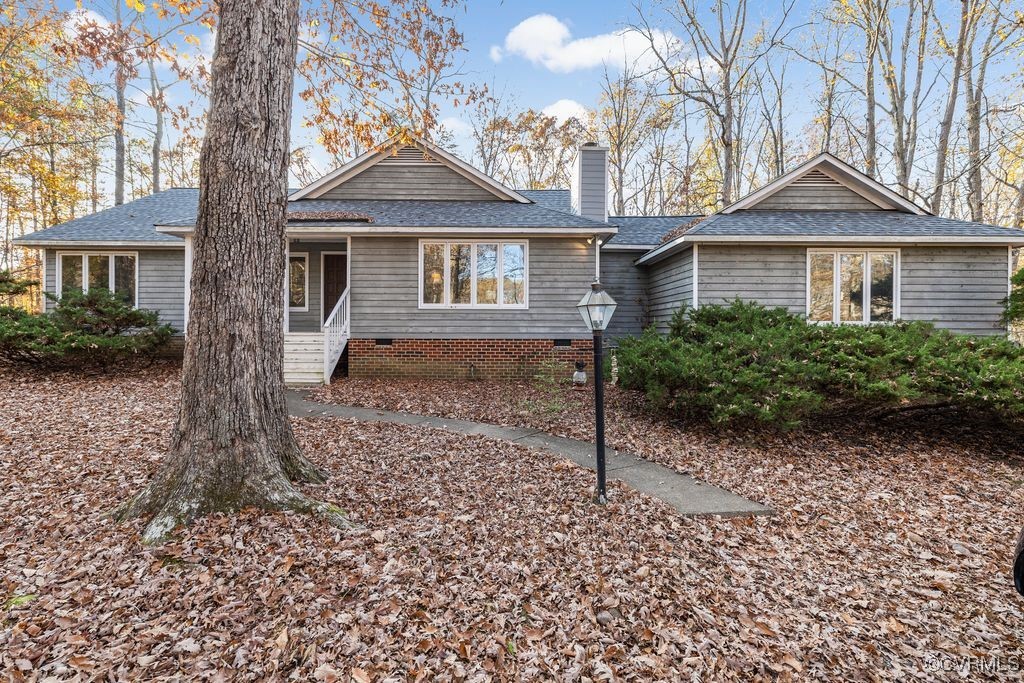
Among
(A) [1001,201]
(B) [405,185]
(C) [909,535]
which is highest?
(A) [1001,201]

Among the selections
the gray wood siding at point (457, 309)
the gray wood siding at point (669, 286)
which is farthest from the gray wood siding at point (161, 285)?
the gray wood siding at point (669, 286)

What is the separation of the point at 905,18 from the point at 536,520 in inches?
881

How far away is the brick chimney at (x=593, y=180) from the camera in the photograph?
12766 millimetres

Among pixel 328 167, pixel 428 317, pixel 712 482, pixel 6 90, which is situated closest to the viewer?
pixel 712 482

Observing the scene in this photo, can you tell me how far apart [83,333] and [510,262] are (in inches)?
353

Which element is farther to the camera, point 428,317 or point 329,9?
point 428,317

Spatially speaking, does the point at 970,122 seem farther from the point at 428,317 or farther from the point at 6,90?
the point at 6,90

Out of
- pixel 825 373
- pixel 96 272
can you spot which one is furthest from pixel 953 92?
pixel 96 272

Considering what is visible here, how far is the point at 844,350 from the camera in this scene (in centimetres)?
687

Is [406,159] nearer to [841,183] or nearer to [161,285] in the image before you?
[161,285]

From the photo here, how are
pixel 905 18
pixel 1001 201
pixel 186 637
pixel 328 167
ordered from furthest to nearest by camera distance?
pixel 328 167 < pixel 1001 201 < pixel 905 18 < pixel 186 637

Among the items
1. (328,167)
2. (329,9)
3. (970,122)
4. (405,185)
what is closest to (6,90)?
(328,167)

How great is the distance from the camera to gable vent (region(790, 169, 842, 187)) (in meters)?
10.9

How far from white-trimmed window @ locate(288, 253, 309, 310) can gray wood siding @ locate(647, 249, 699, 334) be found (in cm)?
894
